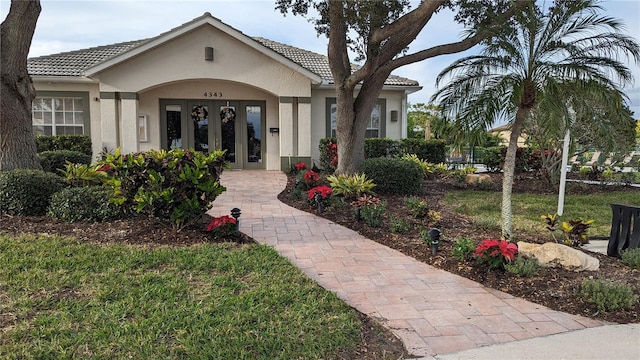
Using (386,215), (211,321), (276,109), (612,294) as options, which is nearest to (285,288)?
(211,321)

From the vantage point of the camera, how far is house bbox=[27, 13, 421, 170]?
44.4 ft

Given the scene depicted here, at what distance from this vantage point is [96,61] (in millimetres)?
14883

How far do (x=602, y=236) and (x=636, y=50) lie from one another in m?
3.26

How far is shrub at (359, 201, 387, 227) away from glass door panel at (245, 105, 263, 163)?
29.2 ft

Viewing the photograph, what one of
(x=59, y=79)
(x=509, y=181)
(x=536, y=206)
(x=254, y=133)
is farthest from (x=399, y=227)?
(x=59, y=79)

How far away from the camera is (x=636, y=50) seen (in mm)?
5633

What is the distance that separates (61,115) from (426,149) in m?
13.1

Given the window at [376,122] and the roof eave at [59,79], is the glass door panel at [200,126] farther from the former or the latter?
the window at [376,122]

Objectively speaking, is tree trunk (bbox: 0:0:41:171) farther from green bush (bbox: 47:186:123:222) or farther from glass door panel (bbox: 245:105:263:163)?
glass door panel (bbox: 245:105:263:163)

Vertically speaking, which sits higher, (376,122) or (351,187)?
(376,122)

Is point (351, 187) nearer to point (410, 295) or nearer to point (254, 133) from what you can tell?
point (410, 295)

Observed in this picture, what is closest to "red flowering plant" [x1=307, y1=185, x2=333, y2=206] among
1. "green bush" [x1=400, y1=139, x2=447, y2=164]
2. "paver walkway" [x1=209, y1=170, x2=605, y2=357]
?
"paver walkway" [x1=209, y1=170, x2=605, y2=357]

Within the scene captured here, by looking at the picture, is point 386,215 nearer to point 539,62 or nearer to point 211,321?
point 539,62

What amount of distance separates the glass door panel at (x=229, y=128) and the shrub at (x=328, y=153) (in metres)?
3.42
